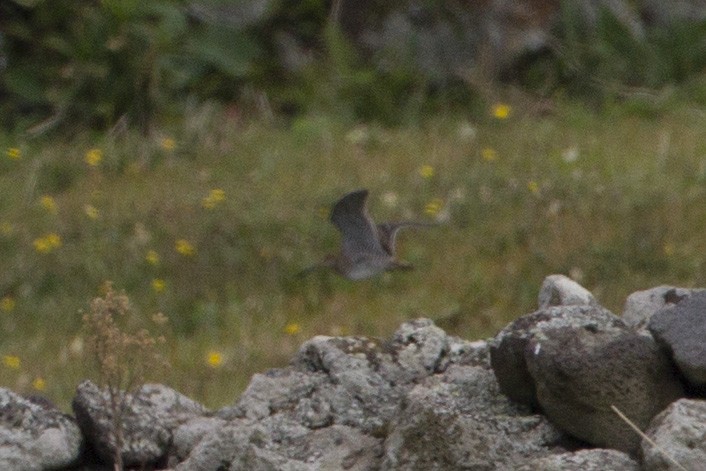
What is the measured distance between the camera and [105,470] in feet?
13.5

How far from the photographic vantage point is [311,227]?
25.0 feet

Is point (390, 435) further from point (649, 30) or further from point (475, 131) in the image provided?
point (649, 30)

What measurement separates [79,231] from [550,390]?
4.57 meters

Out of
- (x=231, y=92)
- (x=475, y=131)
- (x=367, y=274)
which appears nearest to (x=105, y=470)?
(x=367, y=274)

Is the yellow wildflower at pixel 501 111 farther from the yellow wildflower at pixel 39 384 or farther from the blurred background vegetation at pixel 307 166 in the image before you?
the yellow wildflower at pixel 39 384

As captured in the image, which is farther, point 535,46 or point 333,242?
point 535,46

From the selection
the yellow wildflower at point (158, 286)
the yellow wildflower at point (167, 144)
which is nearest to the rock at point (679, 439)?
the yellow wildflower at point (158, 286)

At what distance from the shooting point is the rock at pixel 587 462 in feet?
11.4

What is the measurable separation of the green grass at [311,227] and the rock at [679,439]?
97.8 inches

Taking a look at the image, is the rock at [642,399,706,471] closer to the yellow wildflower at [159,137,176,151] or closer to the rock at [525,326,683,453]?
the rock at [525,326,683,453]

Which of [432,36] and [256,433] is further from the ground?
[432,36]

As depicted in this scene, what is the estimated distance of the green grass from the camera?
270 inches

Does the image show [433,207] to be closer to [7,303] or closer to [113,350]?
[7,303]

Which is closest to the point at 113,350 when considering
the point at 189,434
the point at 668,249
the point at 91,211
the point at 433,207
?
the point at 189,434
